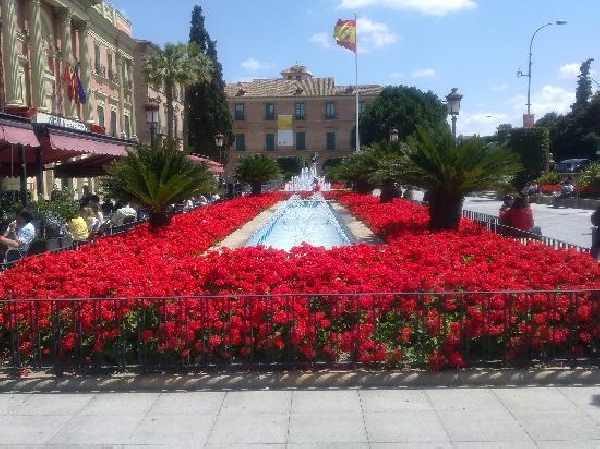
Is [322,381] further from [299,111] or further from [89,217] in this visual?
[299,111]

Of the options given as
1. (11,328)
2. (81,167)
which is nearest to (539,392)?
(11,328)

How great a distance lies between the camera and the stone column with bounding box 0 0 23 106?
2909 centimetres

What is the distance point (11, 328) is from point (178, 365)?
171 cm

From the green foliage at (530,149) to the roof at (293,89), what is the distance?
3998 centimetres

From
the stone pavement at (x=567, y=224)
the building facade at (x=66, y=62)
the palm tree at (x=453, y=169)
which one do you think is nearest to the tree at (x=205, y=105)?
the building facade at (x=66, y=62)

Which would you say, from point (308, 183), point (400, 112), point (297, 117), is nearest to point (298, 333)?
point (308, 183)

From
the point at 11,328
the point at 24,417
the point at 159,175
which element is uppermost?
the point at 159,175

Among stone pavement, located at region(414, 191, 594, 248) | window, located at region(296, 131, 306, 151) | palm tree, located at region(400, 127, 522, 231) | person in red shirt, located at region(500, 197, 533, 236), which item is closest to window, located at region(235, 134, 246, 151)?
window, located at region(296, 131, 306, 151)

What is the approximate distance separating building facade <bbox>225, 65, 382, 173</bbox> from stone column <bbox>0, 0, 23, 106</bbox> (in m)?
52.6

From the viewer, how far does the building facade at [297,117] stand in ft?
268

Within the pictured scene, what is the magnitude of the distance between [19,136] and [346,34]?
4212 cm

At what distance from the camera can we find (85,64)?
37750mm

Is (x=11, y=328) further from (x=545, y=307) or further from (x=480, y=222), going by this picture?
(x=480, y=222)

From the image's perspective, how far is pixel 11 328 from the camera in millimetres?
6281
